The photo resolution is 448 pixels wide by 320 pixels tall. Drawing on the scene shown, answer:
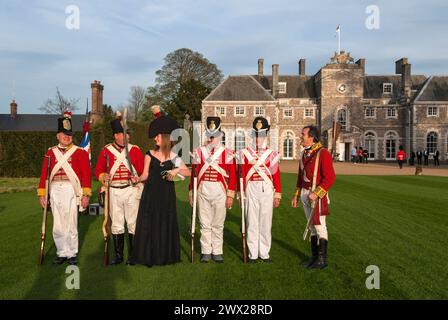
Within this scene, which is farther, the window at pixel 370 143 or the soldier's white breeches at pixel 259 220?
the window at pixel 370 143

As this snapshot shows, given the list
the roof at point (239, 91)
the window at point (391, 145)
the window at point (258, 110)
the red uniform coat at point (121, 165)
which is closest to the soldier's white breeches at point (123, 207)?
the red uniform coat at point (121, 165)

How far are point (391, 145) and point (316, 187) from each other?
46793 millimetres

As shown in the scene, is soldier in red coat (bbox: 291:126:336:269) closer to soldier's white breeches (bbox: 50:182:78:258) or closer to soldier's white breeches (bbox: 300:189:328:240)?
soldier's white breeches (bbox: 300:189:328:240)

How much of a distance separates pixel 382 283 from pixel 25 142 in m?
20.9

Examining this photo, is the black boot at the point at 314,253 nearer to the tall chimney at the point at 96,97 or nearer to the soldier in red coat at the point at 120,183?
the soldier in red coat at the point at 120,183

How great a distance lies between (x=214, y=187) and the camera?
19.9 ft

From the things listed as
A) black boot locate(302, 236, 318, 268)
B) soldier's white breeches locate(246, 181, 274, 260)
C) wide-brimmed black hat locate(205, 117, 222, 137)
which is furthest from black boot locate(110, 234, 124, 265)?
black boot locate(302, 236, 318, 268)

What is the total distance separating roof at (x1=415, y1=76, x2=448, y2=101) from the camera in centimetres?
4669

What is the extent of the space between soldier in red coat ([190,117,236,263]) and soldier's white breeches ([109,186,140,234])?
97 cm

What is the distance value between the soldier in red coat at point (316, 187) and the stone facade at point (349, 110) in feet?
131

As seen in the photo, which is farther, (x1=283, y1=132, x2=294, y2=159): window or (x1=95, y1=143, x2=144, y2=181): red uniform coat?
(x1=283, y1=132, x2=294, y2=159): window

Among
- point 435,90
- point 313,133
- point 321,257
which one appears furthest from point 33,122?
point 321,257

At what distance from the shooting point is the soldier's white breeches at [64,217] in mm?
6059

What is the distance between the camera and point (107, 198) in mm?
5973
